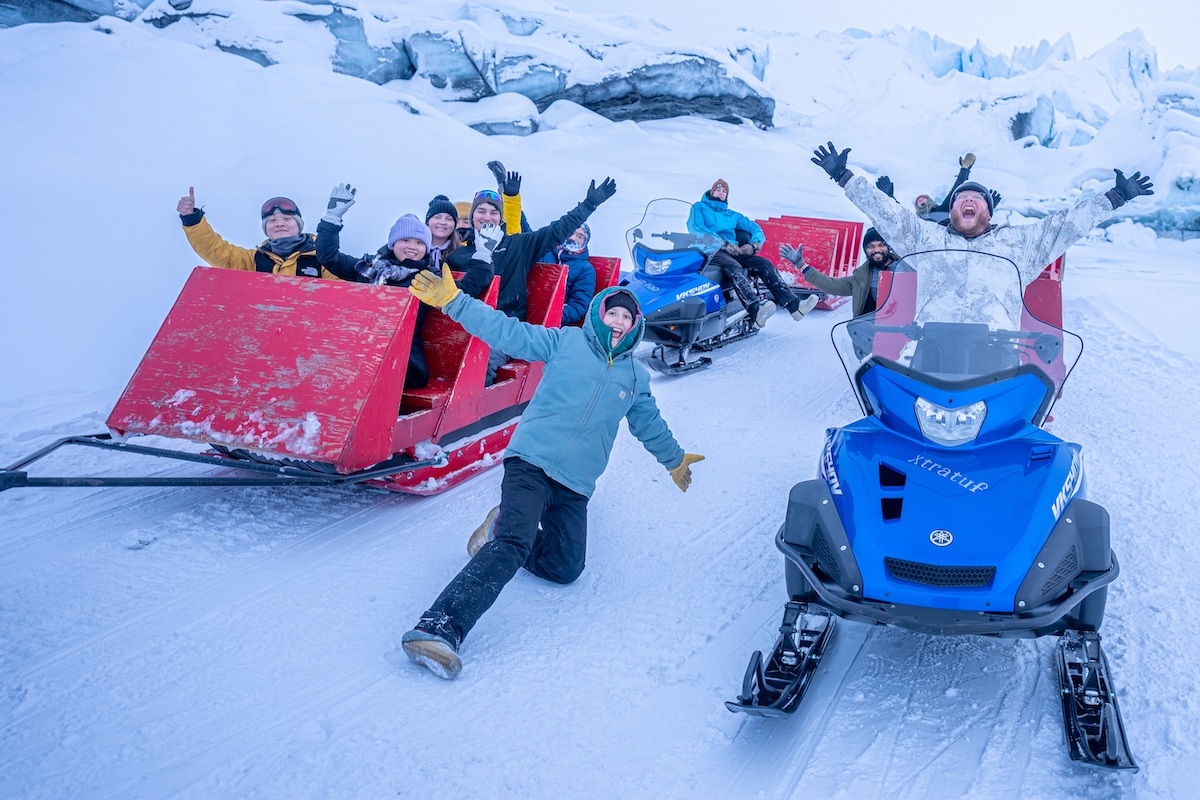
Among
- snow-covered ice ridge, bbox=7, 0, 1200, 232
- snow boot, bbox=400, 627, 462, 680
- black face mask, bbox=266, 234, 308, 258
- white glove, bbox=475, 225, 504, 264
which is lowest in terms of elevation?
snow-covered ice ridge, bbox=7, 0, 1200, 232

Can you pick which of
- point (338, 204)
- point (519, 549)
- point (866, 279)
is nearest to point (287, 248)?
point (338, 204)

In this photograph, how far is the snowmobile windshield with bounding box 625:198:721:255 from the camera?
6.22 metres

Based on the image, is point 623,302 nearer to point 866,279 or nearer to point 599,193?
point 599,193

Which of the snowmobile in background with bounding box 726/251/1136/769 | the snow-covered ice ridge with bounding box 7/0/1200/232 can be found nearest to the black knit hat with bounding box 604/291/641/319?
the snowmobile in background with bounding box 726/251/1136/769

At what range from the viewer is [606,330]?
116 inches

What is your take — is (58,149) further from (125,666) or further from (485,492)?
(125,666)

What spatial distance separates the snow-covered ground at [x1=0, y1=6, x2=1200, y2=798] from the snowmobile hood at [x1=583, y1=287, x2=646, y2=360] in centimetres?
80

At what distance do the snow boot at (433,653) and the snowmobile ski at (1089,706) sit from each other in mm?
1557

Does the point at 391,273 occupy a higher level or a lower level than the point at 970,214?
lower

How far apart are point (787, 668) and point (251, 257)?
3595 millimetres

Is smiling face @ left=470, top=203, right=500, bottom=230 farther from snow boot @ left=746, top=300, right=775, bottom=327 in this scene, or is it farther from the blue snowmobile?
snow boot @ left=746, top=300, right=775, bottom=327

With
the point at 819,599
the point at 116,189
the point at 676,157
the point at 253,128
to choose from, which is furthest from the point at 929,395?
the point at 676,157

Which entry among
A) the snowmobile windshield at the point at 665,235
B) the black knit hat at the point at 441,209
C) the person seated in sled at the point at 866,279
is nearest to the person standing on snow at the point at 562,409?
the black knit hat at the point at 441,209

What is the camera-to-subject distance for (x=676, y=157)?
844 inches
